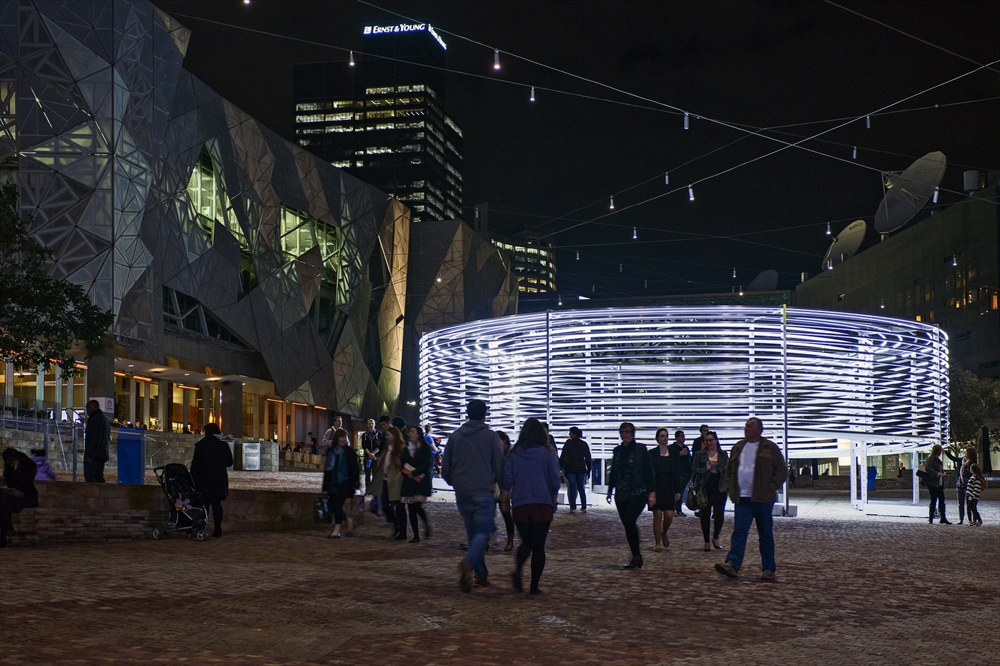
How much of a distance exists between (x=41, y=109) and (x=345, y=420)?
3271 cm

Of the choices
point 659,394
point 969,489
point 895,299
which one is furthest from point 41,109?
point 895,299

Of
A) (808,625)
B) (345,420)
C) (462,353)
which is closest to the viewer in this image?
(808,625)

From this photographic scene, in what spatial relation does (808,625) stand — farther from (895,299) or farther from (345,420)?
(895,299)

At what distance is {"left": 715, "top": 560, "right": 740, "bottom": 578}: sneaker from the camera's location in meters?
11.1

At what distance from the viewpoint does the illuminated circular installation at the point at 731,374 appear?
21031 mm

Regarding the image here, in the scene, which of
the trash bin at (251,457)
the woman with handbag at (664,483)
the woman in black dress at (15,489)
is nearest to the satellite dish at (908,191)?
the trash bin at (251,457)

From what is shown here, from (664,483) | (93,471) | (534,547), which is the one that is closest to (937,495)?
(664,483)

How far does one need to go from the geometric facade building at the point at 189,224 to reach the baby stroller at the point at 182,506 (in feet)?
84.7

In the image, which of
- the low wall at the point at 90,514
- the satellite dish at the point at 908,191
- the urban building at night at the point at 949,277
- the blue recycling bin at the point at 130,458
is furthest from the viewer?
the urban building at night at the point at 949,277

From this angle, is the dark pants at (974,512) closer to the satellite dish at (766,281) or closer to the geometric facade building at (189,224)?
the geometric facade building at (189,224)

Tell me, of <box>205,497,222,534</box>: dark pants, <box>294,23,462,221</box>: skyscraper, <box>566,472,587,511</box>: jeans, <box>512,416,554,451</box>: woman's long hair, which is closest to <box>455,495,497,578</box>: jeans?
<box>512,416,554,451</box>: woman's long hair

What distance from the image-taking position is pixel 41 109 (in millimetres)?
37875

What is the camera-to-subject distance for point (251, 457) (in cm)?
3797

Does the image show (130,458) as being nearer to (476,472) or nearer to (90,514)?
(90,514)
